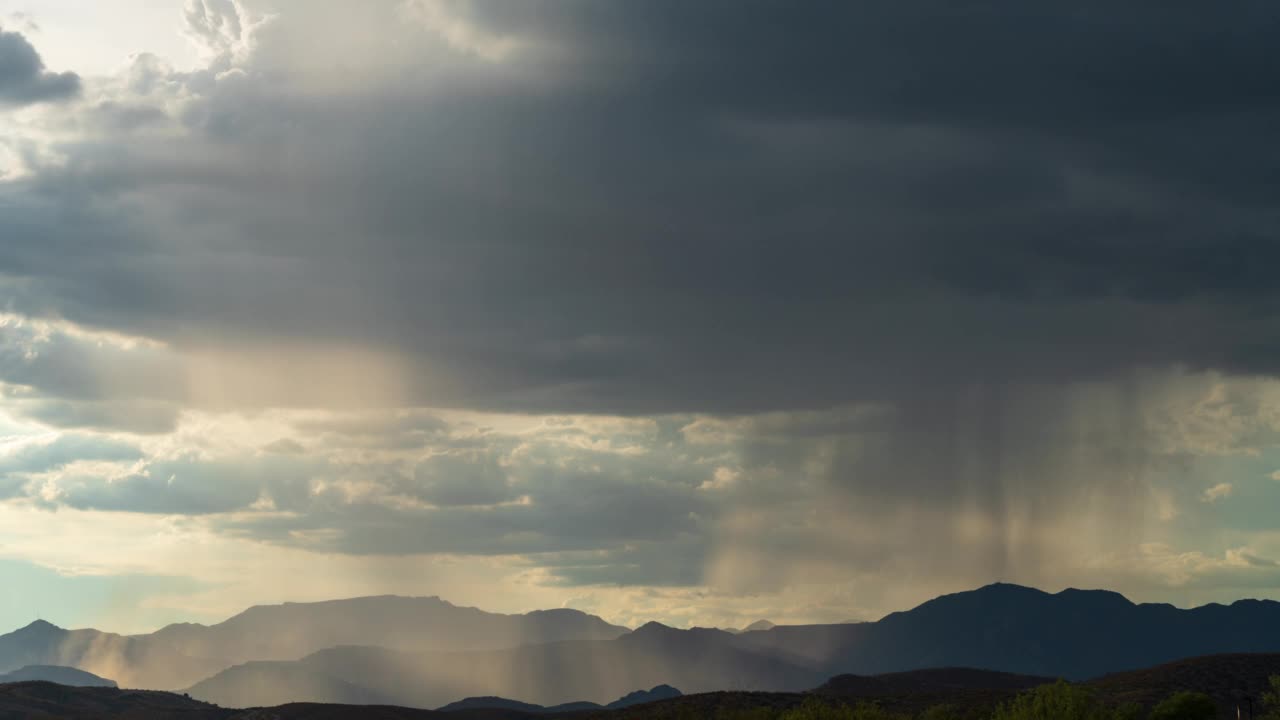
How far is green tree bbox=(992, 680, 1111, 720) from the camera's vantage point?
182750mm

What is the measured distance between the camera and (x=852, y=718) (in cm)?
19800

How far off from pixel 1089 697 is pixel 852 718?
32.9 m

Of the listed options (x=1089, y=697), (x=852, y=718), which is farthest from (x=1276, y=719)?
(x=852, y=718)

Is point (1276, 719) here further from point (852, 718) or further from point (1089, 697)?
point (852, 718)

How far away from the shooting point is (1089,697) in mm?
196875

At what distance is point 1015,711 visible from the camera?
190 metres

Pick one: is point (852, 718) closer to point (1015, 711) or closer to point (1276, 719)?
point (1015, 711)

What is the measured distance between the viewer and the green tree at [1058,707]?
600 feet

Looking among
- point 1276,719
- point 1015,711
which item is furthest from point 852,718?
point 1276,719

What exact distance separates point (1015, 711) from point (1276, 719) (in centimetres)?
3479

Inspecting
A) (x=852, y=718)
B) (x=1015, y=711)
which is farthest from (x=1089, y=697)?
(x=852, y=718)

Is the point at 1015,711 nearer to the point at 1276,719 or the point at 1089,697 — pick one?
the point at 1089,697

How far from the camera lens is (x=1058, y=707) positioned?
184 m
